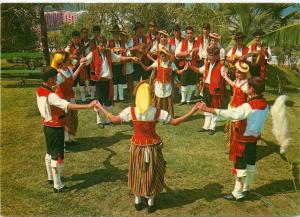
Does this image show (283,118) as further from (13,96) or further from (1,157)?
(13,96)

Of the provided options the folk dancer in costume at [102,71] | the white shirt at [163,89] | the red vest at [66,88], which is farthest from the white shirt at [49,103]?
the white shirt at [163,89]

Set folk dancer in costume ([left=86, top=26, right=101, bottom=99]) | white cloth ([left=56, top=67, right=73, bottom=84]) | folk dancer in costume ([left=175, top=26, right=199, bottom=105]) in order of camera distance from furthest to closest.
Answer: folk dancer in costume ([left=175, top=26, right=199, bottom=105]), folk dancer in costume ([left=86, top=26, right=101, bottom=99]), white cloth ([left=56, top=67, right=73, bottom=84])

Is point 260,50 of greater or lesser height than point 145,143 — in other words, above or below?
above

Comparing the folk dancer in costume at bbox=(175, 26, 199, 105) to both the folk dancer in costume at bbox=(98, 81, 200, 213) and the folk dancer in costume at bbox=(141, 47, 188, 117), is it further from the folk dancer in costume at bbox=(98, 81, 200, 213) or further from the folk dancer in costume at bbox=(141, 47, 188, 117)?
the folk dancer in costume at bbox=(98, 81, 200, 213)

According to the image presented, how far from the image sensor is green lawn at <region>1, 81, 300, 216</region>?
223 inches

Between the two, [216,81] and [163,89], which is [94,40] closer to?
[163,89]

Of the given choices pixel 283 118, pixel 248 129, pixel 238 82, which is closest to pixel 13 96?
pixel 238 82

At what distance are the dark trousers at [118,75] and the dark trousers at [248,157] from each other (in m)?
6.38

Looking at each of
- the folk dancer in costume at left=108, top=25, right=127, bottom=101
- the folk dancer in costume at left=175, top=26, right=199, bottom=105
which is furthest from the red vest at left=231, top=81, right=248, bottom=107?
the folk dancer in costume at left=108, top=25, right=127, bottom=101

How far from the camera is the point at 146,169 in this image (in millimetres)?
5273

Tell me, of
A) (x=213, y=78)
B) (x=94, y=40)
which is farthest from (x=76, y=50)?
(x=213, y=78)

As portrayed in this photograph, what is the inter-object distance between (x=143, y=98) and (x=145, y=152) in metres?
0.77

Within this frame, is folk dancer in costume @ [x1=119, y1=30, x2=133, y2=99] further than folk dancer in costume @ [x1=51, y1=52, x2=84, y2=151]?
Yes

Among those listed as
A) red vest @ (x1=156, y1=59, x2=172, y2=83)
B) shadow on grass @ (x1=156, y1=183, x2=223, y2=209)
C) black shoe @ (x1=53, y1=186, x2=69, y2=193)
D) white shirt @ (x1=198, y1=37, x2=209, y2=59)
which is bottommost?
shadow on grass @ (x1=156, y1=183, x2=223, y2=209)
